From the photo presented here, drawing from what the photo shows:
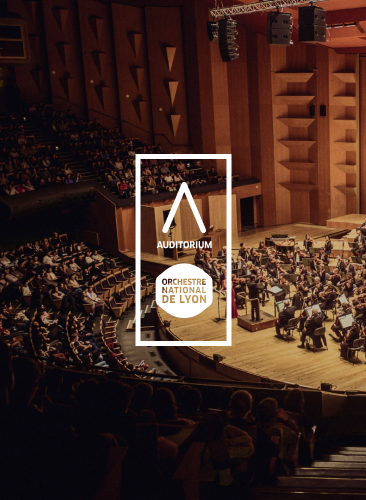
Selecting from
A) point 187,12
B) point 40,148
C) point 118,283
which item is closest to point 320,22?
point 118,283

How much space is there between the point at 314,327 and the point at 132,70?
1164cm

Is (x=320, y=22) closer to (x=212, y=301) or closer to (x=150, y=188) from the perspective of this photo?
(x=212, y=301)

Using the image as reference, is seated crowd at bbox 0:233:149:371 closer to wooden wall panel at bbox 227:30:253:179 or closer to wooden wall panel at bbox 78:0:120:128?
wooden wall panel at bbox 78:0:120:128

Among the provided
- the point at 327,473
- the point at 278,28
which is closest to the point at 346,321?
the point at 278,28

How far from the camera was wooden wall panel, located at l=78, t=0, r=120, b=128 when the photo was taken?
52.3 ft

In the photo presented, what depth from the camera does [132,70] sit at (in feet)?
54.7

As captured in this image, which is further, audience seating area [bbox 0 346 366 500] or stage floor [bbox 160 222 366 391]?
stage floor [bbox 160 222 366 391]

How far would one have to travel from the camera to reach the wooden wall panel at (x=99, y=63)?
16.0 m

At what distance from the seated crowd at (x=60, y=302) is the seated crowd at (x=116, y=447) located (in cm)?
Answer: 433

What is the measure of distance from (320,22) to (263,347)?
4.87 meters

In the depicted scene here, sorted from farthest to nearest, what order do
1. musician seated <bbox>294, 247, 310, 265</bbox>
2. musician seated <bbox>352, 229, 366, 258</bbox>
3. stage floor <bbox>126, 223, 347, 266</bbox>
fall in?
stage floor <bbox>126, 223, 347, 266</bbox> < musician seated <bbox>352, 229, 366, 258</bbox> < musician seated <bbox>294, 247, 310, 265</bbox>

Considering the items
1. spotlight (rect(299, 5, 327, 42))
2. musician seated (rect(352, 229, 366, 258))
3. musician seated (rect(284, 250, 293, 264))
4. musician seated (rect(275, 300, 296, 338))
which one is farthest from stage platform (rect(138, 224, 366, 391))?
spotlight (rect(299, 5, 327, 42))

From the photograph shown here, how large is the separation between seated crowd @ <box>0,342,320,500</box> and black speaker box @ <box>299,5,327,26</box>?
6481mm
